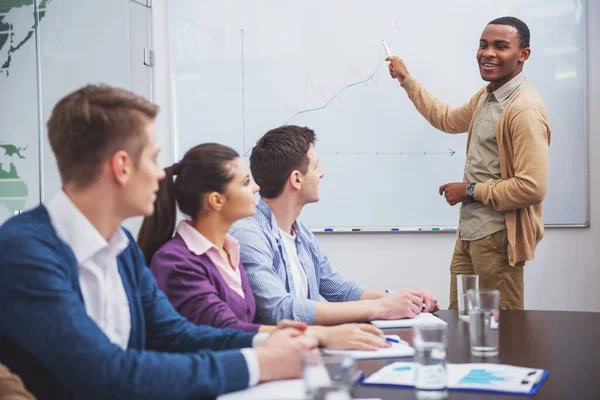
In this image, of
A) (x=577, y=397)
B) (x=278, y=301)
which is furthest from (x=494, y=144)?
(x=577, y=397)

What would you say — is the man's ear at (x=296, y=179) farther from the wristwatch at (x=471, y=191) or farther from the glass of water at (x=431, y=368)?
the glass of water at (x=431, y=368)

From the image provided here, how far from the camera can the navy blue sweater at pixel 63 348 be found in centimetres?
106

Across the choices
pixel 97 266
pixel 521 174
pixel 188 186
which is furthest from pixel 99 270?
pixel 521 174

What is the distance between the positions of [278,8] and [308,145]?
5.25 ft

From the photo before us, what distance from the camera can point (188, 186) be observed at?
1.85m

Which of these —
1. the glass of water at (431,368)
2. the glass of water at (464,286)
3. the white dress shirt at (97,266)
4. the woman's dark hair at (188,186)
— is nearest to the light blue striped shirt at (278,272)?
the woman's dark hair at (188,186)

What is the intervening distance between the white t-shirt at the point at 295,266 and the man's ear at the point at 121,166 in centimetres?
103

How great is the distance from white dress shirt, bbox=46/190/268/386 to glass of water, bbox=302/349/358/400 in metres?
0.27

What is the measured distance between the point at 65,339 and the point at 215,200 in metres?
Answer: 0.84

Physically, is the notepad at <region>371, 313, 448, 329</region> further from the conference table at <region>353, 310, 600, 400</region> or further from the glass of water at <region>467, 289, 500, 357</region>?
the glass of water at <region>467, 289, 500, 357</region>

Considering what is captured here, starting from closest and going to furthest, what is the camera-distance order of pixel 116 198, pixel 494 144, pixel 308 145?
pixel 116 198
pixel 308 145
pixel 494 144

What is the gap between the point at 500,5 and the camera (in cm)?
349

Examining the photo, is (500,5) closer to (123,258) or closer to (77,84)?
(77,84)

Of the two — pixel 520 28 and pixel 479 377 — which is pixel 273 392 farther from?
pixel 520 28
